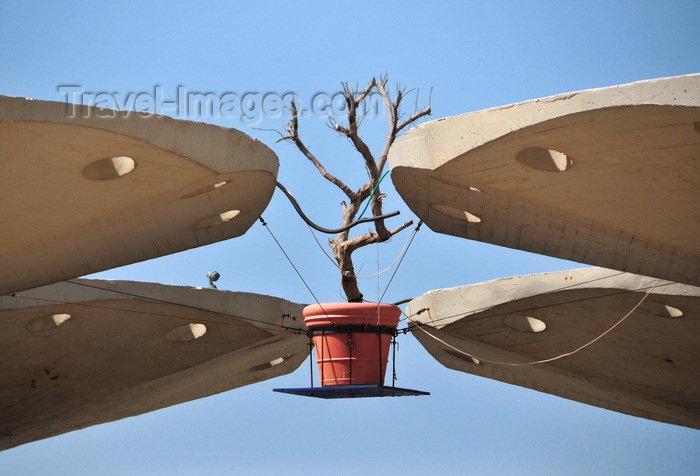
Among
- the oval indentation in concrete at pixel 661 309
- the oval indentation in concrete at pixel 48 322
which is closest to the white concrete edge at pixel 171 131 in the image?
the oval indentation in concrete at pixel 48 322

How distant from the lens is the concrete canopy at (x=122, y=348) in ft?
40.4

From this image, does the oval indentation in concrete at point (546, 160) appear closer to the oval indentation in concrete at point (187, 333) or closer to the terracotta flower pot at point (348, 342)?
the terracotta flower pot at point (348, 342)

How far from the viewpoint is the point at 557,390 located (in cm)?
1520

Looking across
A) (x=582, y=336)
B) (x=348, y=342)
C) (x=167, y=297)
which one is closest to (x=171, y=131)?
(x=348, y=342)

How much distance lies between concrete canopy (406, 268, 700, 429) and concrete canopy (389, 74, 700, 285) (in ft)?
5.24

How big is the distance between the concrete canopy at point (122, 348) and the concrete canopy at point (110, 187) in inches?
75.7

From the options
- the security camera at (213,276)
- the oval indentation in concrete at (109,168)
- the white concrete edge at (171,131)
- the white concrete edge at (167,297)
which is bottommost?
the white concrete edge at (167,297)

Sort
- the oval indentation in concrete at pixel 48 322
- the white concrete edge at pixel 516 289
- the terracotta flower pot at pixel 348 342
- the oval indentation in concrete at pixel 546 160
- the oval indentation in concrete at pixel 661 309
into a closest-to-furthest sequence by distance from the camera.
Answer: the oval indentation in concrete at pixel 546 160
the terracotta flower pot at pixel 348 342
the white concrete edge at pixel 516 289
the oval indentation in concrete at pixel 661 309
the oval indentation in concrete at pixel 48 322

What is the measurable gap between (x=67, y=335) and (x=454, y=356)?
5711 millimetres

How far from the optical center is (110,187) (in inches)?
353

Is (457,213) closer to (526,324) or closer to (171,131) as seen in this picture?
(526,324)

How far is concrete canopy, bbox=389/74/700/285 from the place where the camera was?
7.57 metres

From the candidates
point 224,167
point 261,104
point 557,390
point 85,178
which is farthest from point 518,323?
point 85,178

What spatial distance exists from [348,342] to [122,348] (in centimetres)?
423
